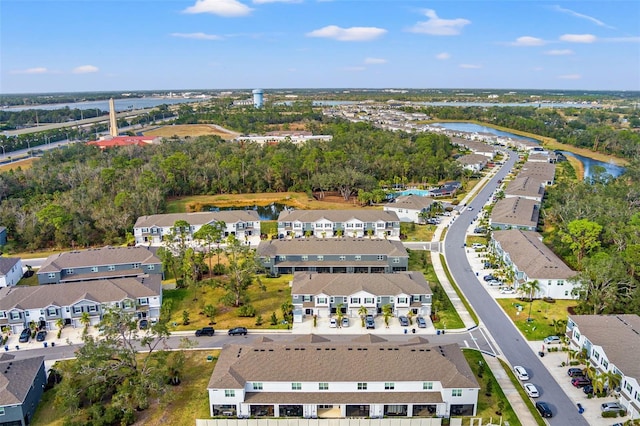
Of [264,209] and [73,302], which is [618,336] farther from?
[264,209]

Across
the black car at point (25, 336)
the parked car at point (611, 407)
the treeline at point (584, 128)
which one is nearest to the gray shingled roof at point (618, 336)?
the parked car at point (611, 407)

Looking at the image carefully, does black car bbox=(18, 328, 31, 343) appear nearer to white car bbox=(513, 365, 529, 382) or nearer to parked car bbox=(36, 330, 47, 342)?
parked car bbox=(36, 330, 47, 342)

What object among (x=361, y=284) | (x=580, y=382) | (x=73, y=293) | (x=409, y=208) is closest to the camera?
(x=580, y=382)

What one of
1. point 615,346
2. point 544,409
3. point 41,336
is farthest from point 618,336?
point 41,336

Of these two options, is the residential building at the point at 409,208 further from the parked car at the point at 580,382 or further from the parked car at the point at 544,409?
the parked car at the point at 544,409

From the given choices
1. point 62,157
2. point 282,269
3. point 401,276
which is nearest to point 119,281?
point 282,269

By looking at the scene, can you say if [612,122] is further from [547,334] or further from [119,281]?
[119,281]

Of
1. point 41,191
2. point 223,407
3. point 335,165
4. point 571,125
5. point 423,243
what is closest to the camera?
point 223,407

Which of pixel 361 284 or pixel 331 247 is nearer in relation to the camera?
pixel 361 284
